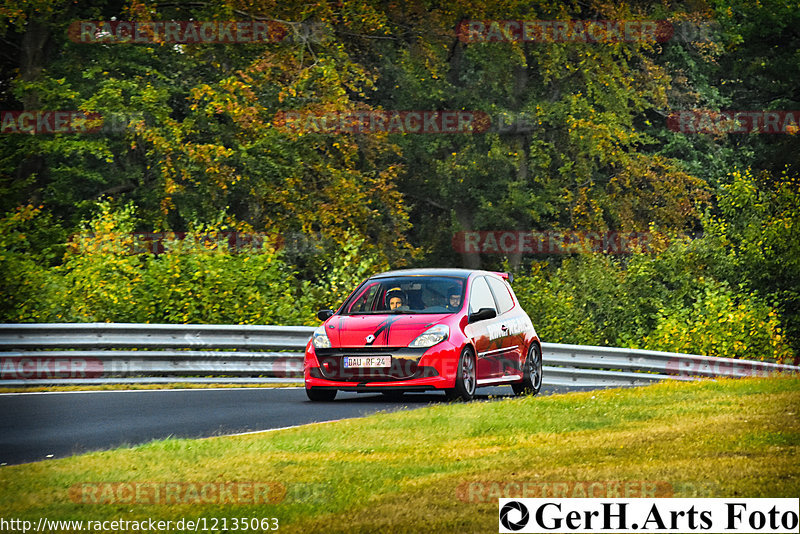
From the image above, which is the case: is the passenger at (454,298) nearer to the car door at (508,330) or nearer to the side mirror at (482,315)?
the side mirror at (482,315)

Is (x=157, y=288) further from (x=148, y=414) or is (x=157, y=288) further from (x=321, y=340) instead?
(x=148, y=414)

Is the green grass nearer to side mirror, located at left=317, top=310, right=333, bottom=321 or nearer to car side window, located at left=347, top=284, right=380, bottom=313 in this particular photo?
side mirror, located at left=317, top=310, right=333, bottom=321

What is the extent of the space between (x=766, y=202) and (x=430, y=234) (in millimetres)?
17054

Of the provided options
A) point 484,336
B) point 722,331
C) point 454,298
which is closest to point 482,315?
point 484,336

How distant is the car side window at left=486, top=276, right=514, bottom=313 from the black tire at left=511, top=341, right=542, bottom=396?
0.61 meters

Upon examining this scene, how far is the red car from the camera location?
1490cm

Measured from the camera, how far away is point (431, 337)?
48.9ft

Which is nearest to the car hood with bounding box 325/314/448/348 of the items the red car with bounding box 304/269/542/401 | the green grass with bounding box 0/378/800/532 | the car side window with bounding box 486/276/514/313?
the red car with bounding box 304/269/542/401

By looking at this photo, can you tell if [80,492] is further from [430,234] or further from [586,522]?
[430,234]

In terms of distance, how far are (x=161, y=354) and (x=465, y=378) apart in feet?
17.6

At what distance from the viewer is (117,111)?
3222 cm

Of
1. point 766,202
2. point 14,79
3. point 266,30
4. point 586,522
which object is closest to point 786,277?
point 766,202

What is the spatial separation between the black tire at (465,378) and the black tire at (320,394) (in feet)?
5.10

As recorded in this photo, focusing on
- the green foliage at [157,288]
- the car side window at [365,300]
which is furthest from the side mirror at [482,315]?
the green foliage at [157,288]
